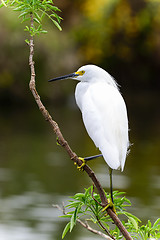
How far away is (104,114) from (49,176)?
5.34m

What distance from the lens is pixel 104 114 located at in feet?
6.62

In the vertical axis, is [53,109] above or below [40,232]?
below

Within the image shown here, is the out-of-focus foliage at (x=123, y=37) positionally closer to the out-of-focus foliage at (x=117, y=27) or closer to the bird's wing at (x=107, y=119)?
the out-of-focus foliage at (x=117, y=27)

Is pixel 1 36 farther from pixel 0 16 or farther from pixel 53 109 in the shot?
pixel 53 109

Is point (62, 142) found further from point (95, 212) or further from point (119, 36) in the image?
point (119, 36)

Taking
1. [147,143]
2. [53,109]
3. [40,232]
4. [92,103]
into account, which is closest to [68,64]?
[53,109]

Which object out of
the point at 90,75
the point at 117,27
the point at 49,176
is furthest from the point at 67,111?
the point at 90,75

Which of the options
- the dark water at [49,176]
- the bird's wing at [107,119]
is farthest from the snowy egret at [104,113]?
the dark water at [49,176]

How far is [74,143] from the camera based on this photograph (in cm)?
934

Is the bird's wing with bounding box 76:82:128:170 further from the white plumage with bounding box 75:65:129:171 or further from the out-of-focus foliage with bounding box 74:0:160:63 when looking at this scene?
the out-of-focus foliage with bounding box 74:0:160:63

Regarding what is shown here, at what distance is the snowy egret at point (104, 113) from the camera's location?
1.93 m

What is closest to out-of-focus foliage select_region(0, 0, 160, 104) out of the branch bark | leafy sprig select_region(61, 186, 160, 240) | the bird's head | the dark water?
the dark water

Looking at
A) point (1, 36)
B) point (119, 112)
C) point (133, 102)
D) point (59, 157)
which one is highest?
point (119, 112)

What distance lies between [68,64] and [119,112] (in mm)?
12858
